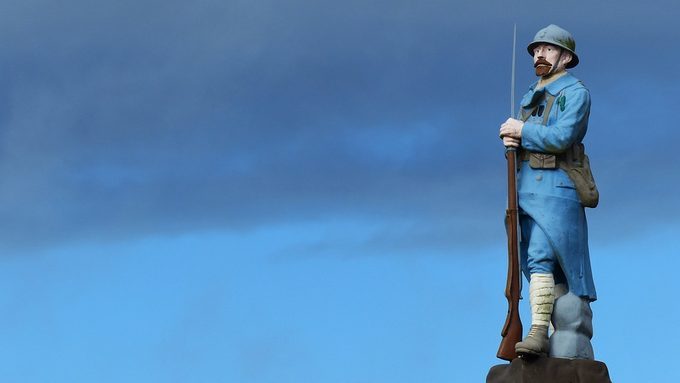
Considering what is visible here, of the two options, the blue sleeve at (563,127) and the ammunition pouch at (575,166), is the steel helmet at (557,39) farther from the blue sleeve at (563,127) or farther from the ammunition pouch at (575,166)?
the ammunition pouch at (575,166)

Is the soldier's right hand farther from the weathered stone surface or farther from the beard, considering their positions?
the weathered stone surface

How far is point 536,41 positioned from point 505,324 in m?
3.24

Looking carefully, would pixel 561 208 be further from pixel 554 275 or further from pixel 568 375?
pixel 568 375

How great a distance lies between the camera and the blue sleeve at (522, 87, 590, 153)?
14.6 metres

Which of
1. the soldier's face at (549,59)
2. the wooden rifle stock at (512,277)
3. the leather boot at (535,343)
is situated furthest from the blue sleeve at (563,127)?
the leather boot at (535,343)

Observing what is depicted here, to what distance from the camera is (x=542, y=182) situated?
14.7m

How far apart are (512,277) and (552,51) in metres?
2.64

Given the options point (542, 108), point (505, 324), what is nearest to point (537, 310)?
point (505, 324)

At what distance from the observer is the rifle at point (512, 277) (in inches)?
569

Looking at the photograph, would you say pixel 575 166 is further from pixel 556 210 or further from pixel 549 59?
pixel 549 59

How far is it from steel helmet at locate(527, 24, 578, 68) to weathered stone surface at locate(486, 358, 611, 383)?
11.4ft

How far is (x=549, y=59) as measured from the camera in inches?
599

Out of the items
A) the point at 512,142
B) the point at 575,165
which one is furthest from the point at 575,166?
the point at 512,142

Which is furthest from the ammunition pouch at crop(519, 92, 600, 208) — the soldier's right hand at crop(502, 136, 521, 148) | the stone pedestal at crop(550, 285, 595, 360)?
the stone pedestal at crop(550, 285, 595, 360)
